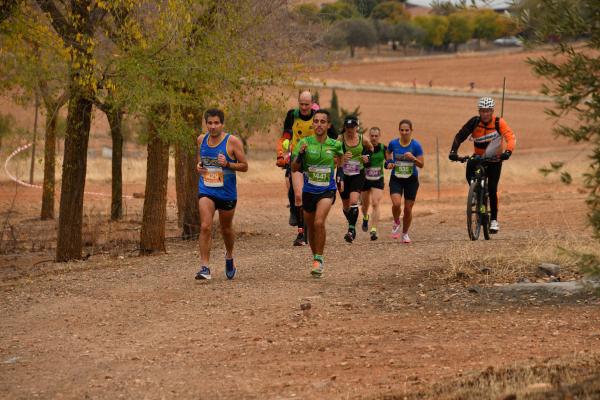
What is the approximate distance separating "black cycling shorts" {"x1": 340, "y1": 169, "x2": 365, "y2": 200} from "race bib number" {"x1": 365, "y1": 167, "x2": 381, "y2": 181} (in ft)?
3.84

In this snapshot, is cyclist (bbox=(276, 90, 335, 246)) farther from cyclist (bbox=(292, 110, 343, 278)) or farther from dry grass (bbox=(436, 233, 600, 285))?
dry grass (bbox=(436, 233, 600, 285))

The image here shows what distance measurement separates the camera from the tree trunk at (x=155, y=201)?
61.5 ft

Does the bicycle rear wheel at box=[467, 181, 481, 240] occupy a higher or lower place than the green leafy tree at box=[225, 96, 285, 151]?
lower

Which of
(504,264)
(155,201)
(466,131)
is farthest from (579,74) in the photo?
(155,201)

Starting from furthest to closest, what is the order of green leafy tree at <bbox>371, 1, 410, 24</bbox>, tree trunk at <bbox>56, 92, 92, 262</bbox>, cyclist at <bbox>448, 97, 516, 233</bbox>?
green leafy tree at <bbox>371, 1, 410, 24</bbox> → tree trunk at <bbox>56, 92, 92, 262</bbox> → cyclist at <bbox>448, 97, 516, 233</bbox>

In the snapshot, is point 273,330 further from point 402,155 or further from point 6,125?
point 6,125

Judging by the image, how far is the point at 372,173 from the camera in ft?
60.1

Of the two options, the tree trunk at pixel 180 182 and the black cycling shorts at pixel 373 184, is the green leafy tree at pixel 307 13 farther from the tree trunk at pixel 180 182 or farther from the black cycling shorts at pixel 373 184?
the black cycling shorts at pixel 373 184

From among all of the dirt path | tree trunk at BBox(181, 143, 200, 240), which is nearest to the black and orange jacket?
the dirt path

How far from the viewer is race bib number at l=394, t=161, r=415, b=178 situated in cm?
1720

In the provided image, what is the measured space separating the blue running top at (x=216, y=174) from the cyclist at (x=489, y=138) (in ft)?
13.8

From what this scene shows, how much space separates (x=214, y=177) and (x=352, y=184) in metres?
4.60

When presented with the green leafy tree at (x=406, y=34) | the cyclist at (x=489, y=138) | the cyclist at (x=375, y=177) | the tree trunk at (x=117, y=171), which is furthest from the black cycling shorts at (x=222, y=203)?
the green leafy tree at (x=406, y=34)

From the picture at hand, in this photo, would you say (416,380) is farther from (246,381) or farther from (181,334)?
(181,334)
